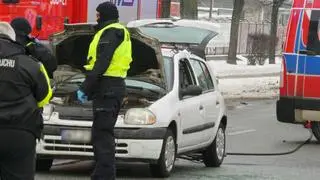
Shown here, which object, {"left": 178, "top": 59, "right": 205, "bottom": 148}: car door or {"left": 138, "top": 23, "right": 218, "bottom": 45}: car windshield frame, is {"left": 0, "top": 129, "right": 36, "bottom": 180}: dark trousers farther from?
{"left": 138, "top": 23, "right": 218, "bottom": 45}: car windshield frame

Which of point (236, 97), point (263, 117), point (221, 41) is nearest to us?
point (263, 117)

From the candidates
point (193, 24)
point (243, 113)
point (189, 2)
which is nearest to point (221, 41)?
point (189, 2)

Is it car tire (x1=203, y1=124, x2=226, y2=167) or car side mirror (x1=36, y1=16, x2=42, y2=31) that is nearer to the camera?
car tire (x1=203, y1=124, x2=226, y2=167)

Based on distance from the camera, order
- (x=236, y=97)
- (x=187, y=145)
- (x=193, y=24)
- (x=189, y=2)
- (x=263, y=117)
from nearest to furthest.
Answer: (x=187, y=145) < (x=193, y=24) < (x=263, y=117) < (x=236, y=97) < (x=189, y=2)

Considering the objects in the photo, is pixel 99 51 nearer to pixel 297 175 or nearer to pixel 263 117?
pixel 297 175

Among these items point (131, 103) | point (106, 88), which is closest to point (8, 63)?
point (106, 88)

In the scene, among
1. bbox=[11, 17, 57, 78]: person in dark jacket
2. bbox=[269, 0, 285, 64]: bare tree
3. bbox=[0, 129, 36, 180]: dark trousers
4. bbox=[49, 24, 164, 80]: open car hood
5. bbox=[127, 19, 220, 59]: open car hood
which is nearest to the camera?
bbox=[0, 129, 36, 180]: dark trousers

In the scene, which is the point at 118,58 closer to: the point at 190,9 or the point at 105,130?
the point at 105,130

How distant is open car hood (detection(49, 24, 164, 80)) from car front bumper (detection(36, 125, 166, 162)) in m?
1.08

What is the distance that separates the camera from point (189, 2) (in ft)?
87.8

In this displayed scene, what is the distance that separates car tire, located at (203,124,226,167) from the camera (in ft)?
34.3

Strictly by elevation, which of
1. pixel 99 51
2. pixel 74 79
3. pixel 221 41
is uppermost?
pixel 99 51

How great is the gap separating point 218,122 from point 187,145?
1.07 m

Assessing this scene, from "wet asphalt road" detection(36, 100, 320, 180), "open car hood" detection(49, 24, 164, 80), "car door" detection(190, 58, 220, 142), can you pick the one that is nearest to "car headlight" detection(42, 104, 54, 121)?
"wet asphalt road" detection(36, 100, 320, 180)
